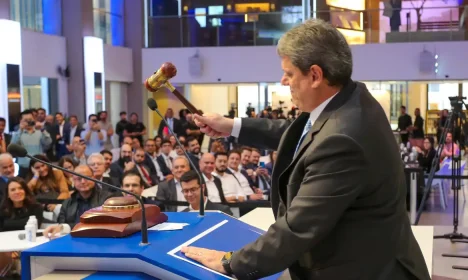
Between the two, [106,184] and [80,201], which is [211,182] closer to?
[80,201]

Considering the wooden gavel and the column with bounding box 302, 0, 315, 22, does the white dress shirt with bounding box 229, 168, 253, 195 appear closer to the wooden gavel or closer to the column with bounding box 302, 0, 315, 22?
the wooden gavel

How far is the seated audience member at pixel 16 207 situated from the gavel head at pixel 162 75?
11.7 feet

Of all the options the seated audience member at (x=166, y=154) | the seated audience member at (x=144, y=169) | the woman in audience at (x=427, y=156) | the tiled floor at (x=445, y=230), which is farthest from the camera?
the woman in audience at (x=427, y=156)

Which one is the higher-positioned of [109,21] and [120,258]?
[109,21]

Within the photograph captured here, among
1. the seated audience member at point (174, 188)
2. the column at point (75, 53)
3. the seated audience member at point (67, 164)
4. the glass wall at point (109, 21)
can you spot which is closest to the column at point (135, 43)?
the glass wall at point (109, 21)

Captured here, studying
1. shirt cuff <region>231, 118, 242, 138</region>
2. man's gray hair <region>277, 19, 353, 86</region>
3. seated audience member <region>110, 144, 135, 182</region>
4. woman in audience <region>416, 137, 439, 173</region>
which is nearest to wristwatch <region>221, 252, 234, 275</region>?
man's gray hair <region>277, 19, 353, 86</region>

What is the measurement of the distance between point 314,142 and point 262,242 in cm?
27

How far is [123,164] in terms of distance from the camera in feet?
29.3

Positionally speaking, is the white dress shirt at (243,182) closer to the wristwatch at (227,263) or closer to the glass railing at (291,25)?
the wristwatch at (227,263)

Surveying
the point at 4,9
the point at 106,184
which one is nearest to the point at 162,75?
the point at 106,184

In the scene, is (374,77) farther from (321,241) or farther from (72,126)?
(321,241)

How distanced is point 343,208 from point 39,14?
1401 cm

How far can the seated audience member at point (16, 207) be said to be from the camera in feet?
17.6

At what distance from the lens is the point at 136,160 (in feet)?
29.1
